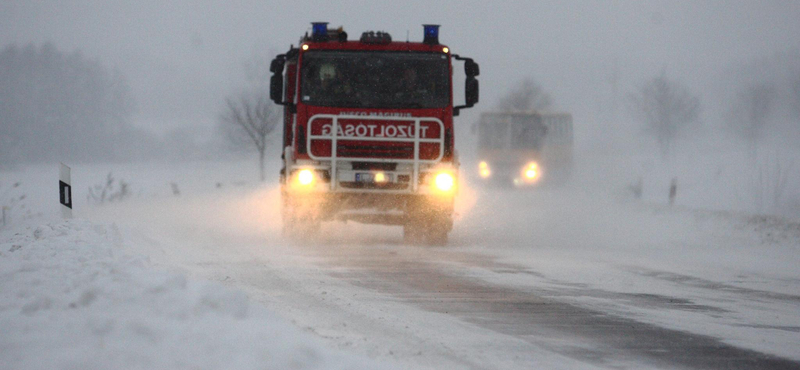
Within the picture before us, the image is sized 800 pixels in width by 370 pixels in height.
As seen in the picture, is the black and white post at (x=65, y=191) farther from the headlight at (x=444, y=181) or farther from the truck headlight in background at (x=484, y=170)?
the truck headlight in background at (x=484, y=170)

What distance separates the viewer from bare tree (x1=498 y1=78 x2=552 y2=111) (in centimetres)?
6681

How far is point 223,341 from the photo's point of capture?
438cm

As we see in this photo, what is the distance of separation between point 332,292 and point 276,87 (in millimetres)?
5772

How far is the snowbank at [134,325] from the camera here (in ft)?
13.4

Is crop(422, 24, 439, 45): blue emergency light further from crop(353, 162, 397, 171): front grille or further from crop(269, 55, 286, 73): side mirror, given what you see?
crop(269, 55, 286, 73): side mirror

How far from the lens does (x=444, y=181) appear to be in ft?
41.2

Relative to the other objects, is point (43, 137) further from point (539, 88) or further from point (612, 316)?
point (612, 316)

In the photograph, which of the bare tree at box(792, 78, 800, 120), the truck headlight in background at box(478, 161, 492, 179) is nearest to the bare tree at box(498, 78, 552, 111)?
the bare tree at box(792, 78, 800, 120)

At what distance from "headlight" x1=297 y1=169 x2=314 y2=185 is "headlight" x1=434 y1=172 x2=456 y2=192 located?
1.81m

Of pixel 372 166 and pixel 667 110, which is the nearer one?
pixel 372 166

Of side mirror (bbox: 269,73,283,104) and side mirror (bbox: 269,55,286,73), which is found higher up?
side mirror (bbox: 269,55,286,73)

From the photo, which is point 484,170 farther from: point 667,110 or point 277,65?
point 667,110

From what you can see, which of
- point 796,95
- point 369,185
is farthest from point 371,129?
point 796,95

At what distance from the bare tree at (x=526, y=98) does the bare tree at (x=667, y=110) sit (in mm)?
9072
